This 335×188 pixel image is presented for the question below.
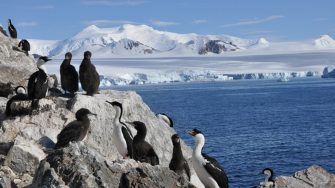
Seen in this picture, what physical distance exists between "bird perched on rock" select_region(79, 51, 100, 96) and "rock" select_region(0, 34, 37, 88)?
3.49 m

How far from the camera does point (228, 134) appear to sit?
1913 inches

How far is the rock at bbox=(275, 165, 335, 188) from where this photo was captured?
15984mm

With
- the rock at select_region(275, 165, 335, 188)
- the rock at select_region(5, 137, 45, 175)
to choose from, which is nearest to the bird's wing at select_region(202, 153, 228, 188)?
the rock at select_region(5, 137, 45, 175)

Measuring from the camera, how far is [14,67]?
61.0 feet

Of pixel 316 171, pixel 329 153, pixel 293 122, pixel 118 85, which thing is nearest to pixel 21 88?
pixel 316 171

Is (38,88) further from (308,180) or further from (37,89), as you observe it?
(308,180)

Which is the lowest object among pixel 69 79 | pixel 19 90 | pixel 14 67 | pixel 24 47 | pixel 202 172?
pixel 202 172

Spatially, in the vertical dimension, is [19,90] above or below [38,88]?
below

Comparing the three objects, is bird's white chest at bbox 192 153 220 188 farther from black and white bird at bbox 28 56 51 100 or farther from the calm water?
the calm water

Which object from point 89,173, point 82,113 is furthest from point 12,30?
point 89,173

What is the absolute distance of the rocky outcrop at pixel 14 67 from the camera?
1803cm

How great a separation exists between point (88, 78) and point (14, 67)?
4.64 m

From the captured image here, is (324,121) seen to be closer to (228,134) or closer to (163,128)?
(228,134)

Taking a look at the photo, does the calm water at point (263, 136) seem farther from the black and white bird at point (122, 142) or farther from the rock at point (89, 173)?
the rock at point (89, 173)
